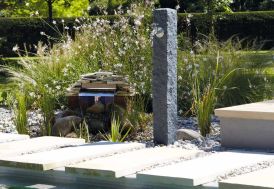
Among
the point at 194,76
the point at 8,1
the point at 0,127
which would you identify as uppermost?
the point at 8,1

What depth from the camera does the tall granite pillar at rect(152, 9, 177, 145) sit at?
17.6 ft

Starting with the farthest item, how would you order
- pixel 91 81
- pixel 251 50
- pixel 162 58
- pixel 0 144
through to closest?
pixel 251 50 < pixel 91 81 < pixel 162 58 < pixel 0 144

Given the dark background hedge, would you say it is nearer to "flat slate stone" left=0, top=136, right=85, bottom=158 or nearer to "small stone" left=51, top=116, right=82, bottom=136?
"small stone" left=51, top=116, right=82, bottom=136

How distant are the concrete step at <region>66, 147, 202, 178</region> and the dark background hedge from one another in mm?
15660

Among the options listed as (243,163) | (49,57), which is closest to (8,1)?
(49,57)

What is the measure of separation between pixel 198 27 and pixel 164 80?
15.0 metres

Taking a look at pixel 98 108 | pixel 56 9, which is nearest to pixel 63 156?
pixel 98 108

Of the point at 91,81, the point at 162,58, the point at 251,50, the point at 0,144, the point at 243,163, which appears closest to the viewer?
the point at 243,163

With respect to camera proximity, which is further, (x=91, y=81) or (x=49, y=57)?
(x=49, y=57)

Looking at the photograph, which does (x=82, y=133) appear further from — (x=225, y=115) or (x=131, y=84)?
(x=225, y=115)

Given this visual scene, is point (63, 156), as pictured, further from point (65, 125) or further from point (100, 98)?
point (100, 98)

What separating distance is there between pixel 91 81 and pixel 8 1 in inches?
496

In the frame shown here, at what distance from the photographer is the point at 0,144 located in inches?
196

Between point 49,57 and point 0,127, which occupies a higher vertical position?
point 49,57
